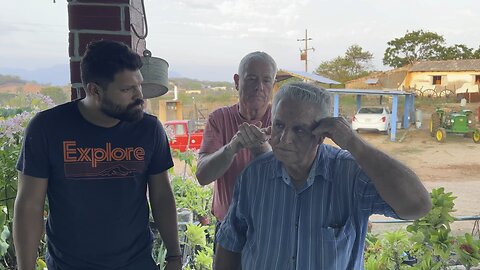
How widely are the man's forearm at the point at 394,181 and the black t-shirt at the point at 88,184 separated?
0.66m

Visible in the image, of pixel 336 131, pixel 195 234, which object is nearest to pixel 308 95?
pixel 336 131

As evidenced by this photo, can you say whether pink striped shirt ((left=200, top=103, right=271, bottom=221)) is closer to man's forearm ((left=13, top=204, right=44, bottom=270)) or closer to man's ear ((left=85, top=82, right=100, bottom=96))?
man's ear ((left=85, top=82, right=100, bottom=96))

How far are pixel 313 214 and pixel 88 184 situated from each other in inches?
24.9

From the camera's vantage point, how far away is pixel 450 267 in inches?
63.9

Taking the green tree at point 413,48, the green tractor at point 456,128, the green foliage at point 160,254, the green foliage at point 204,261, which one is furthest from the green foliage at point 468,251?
the green tractor at point 456,128

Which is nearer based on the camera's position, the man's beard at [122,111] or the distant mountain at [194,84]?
the man's beard at [122,111]

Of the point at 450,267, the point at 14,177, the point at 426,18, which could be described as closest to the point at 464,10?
the point at 426,18

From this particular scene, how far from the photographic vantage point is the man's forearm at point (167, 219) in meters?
1.33

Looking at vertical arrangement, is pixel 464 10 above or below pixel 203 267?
above

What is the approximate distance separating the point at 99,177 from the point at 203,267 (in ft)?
2.68

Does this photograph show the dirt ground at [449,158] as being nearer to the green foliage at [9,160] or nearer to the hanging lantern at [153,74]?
the hanging lantern at [153,74]

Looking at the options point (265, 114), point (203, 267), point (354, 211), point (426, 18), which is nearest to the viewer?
point (354, 211)

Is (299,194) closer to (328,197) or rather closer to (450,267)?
(328,197)

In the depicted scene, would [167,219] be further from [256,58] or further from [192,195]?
[192,195]
